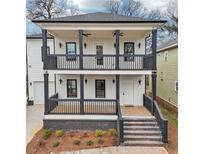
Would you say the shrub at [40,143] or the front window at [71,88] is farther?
the front window at [71,88]

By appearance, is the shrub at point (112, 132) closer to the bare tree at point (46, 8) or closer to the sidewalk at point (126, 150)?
the sidewalk at point (126, 150)

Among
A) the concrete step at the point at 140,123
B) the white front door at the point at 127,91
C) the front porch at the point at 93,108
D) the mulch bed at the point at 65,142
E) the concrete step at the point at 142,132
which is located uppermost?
the white front door at the point at 127,91

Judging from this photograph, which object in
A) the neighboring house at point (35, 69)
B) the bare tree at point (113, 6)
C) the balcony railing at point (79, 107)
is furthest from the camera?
the bare tree at point (113, 6)

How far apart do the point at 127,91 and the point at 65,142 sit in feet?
20.6

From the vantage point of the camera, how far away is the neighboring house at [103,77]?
415 inches

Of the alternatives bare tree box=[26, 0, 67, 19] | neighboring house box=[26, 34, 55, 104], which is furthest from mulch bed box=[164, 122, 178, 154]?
bare tree box=[26, 0, 67, 19]

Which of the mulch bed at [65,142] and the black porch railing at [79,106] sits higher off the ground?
the black porch railing at [79,106]

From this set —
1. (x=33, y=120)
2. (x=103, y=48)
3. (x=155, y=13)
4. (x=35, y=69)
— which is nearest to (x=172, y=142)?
(x=103, y=48)

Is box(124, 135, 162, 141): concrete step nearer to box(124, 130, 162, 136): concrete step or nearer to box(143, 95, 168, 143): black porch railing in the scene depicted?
box(124, 130, 162, 136): concrete step

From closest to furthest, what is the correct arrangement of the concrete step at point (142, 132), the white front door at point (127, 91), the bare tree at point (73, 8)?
the concrete step at point (142, 132), the white front door at point (127, 91), the bare tree at point (73, 8)

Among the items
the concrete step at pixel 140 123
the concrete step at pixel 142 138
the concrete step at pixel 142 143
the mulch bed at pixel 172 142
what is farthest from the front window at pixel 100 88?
the concrete step at pixel 142 143
